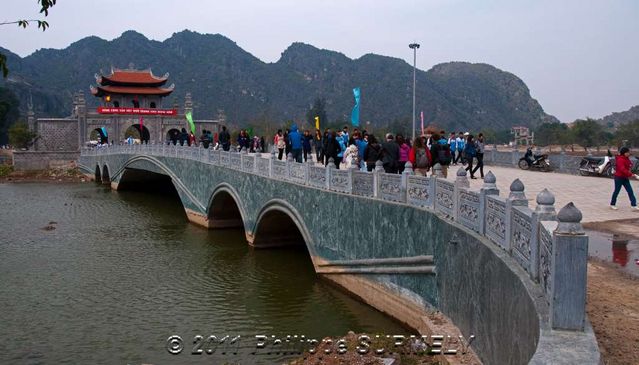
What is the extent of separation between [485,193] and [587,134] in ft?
181

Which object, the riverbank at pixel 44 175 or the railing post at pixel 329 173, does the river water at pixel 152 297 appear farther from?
A: the riverbank at pixel 44 175

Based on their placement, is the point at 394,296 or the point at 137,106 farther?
the point at 137,106

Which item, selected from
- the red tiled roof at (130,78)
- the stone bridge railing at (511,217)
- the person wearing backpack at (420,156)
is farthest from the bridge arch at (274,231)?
the red tiled roof at (130,78)

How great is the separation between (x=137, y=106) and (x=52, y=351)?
47.3 meters

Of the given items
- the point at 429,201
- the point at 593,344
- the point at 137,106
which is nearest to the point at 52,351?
the point at 429,201

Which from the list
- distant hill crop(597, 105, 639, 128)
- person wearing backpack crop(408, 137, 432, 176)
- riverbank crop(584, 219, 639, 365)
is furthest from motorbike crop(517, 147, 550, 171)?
→ distant hill crop(597, 105, 639, 128)

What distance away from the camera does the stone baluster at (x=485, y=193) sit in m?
6.70

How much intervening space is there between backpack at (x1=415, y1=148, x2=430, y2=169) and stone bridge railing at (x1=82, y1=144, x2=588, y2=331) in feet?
2.86

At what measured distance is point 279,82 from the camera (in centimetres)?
13438

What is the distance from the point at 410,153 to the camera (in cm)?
1155

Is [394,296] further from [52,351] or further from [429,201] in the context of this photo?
[52,351]

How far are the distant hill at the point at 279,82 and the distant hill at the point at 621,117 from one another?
50.2 feet

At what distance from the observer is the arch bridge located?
403 centimetres

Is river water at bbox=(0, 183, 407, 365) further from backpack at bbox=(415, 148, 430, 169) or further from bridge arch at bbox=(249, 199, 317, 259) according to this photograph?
backpack at bbox=(415, 148, 430, 169)
